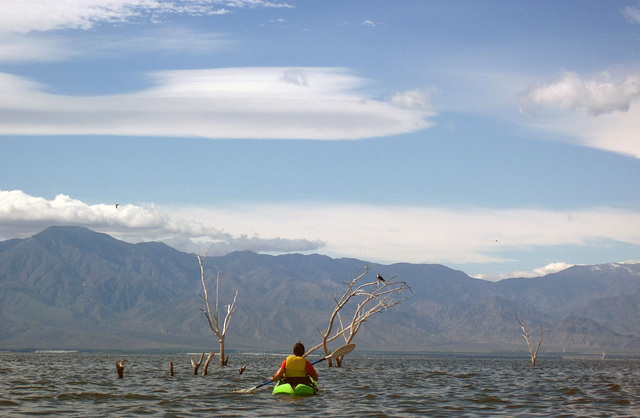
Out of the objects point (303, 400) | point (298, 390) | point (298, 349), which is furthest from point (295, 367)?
point (298, 349)

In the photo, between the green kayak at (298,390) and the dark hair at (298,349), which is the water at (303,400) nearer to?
the green kayak at (298,390)

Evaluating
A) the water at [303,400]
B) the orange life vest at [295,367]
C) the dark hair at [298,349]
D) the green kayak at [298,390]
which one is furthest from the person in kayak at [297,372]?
the water at [303,400]

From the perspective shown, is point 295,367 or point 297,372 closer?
point 297,372

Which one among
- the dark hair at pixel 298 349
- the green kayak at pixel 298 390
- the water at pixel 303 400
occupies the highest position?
the dark hair at pixel 298 349

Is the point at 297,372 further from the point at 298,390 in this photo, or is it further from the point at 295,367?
the point at 298,390

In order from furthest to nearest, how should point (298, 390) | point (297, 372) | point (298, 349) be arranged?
point (297, 372) < point (298, 390) < point (298, 349)

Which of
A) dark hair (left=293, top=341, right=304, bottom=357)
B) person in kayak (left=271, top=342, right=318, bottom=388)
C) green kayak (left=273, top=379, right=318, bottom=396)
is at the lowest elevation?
green kayak (left=273, top=379, right=318, bottom=396)

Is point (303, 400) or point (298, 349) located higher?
point (298, 349)

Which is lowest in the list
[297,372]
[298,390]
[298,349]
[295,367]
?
[298,390]

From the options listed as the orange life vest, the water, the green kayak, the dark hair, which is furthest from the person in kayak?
the water

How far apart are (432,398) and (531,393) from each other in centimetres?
838

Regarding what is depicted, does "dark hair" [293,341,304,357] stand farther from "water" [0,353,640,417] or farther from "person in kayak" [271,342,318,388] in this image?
"water" [0,353,640,417]

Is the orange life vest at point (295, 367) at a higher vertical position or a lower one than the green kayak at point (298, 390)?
higher

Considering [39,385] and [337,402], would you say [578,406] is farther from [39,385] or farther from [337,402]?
[39,385]
